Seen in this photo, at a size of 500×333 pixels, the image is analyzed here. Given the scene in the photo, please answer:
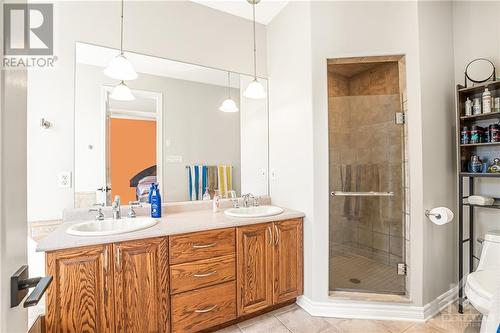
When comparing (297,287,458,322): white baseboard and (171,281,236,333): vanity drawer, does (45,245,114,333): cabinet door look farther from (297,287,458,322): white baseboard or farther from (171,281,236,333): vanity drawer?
(297,287,458,322): white baseboard

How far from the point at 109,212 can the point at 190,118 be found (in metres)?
1.05

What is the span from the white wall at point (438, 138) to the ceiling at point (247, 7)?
1.22m

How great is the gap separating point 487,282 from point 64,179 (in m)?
2.95

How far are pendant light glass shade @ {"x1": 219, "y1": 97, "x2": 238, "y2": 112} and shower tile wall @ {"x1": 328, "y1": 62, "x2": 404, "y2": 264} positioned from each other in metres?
0.96

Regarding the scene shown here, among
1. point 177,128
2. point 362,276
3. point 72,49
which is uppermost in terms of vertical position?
point 72,49

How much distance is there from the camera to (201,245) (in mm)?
1651

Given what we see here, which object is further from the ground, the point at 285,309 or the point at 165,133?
the point at 165,133

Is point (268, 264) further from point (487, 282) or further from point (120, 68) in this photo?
point (120, 68)

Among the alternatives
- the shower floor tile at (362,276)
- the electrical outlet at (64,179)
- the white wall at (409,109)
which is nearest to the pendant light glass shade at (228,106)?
the white wall at (409,109)

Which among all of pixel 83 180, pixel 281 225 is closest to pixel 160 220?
pixel 83 180

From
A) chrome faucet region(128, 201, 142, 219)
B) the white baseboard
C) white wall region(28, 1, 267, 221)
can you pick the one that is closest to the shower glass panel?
the white baseboard

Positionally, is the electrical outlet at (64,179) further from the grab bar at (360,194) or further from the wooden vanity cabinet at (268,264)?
the grab bar at (360,194)

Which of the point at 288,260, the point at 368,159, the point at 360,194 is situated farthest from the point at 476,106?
the point at 288,260

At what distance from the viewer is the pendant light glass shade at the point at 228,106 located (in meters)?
2.45
